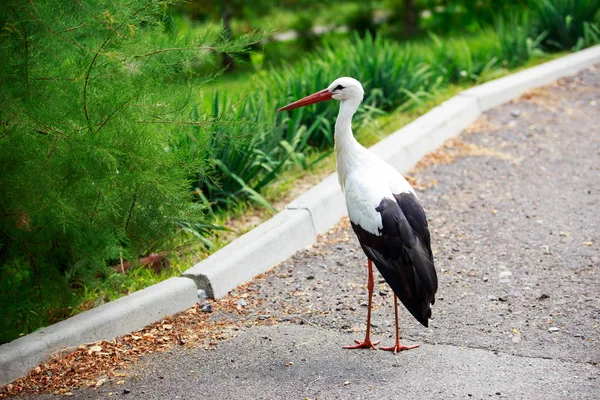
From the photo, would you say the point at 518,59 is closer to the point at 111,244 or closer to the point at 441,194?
the point at 441,194

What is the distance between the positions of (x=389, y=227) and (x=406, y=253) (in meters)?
0.18

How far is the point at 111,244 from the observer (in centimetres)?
488

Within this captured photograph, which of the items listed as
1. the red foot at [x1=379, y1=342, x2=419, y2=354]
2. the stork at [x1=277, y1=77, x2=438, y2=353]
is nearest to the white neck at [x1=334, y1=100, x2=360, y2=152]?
the stork at [x1=277, y1=77, x2=438, y2=353]

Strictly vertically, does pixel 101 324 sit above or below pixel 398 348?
above

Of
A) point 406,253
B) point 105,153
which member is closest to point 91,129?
point 105,153

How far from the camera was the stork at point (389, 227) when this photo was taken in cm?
432

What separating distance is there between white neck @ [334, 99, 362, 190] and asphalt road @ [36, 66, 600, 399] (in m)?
0.82

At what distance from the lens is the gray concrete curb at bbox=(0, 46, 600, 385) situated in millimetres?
4469

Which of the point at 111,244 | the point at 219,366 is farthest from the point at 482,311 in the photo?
the point at 111,244

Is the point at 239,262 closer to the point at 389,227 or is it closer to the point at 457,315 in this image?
the point at 389,227

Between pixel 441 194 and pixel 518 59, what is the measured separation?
3.92 m

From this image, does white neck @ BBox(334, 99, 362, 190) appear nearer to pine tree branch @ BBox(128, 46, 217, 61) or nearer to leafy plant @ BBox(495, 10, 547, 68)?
pine tree branch @ BBox(128, 46, 217, 61)

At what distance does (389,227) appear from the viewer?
4.49 metres

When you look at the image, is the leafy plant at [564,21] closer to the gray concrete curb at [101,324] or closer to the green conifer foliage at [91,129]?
the green conifer foliage at [91,129]
